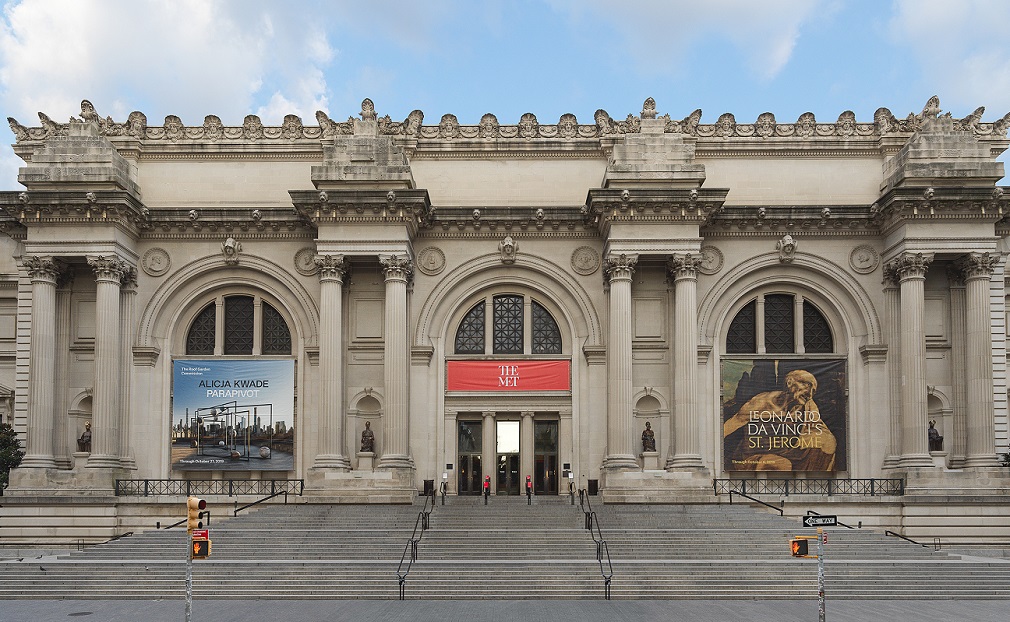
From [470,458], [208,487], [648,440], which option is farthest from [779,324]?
[208,487]

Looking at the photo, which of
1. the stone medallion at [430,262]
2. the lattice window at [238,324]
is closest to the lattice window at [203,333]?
the lattice window at [238,324]

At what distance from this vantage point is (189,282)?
4409cm

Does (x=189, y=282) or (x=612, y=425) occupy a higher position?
(x=189, y=282)

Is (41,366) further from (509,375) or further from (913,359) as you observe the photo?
(913,359)

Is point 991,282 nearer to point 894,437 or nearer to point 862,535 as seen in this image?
point 894,437

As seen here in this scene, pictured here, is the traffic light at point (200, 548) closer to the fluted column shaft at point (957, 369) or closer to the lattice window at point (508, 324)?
the lattice window at point (508, 324)

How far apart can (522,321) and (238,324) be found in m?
11.9

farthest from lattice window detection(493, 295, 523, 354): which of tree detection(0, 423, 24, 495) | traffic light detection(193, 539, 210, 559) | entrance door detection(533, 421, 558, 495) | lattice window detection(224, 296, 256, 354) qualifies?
traffic light detection(193, 539, 210, 559)

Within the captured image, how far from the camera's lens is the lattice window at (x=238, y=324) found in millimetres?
44250

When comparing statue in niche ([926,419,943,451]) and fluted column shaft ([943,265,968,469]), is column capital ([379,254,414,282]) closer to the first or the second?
statue in niche ([926,419,943,451])

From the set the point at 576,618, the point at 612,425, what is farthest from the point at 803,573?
the point at 612,425

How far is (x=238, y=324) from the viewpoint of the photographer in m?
44.5

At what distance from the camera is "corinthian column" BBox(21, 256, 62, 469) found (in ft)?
133

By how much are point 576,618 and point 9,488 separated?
24549 mm
